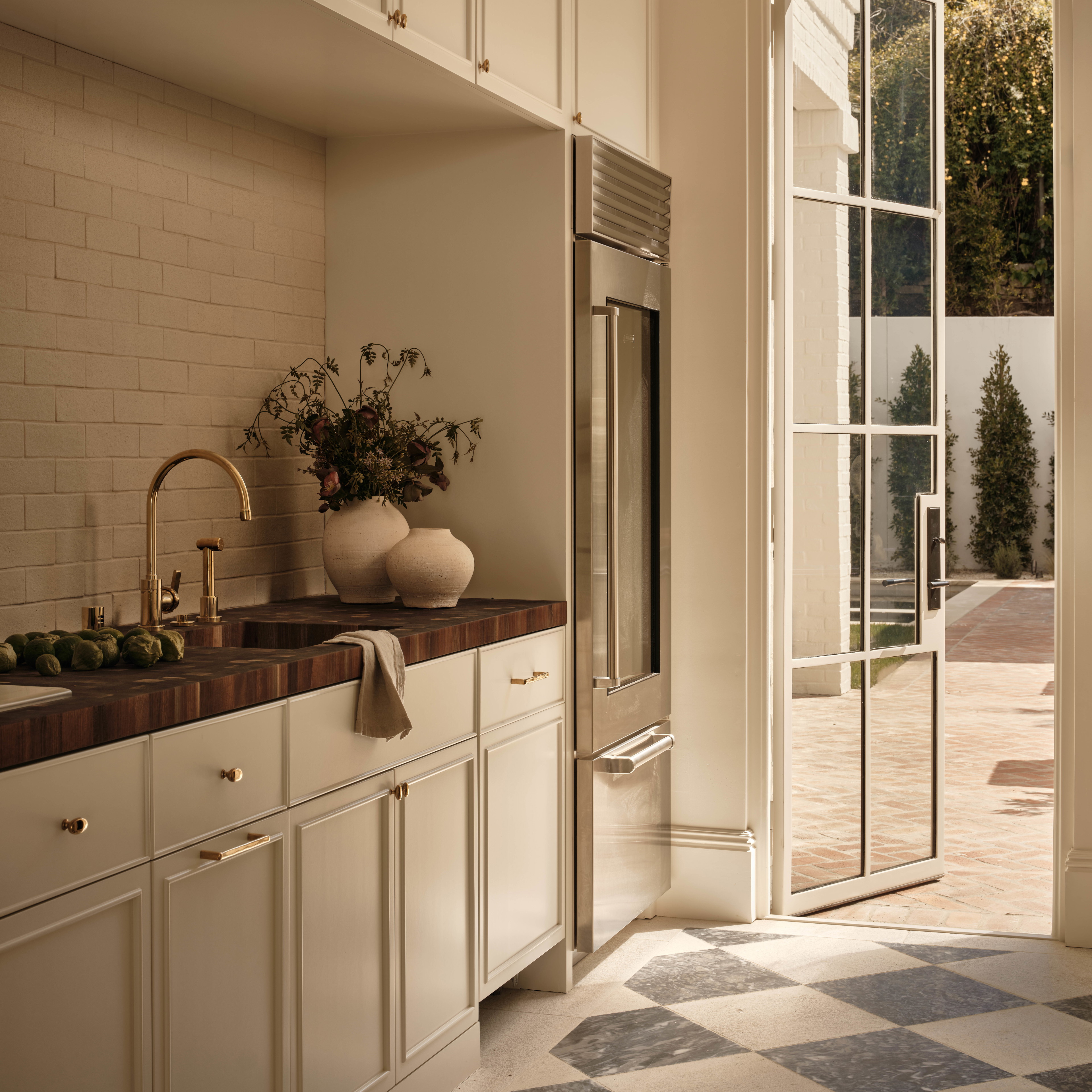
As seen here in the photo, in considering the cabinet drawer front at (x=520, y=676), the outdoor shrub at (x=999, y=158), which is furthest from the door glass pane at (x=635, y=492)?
the outdoor shrub at (x=999, y=158)

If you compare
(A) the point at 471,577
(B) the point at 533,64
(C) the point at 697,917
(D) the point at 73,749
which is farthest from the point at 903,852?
(D) the point at 73,749

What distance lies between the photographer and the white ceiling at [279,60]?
7.42 ft

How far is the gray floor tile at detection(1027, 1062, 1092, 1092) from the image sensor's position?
261 cm

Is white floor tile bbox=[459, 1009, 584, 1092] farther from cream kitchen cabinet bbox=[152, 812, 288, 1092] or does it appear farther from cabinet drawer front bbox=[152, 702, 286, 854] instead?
cabinet drawer front bbox=[152, 702, 286, 854]

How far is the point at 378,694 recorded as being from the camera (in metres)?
2.25

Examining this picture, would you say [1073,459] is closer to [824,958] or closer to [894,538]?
[894,538]

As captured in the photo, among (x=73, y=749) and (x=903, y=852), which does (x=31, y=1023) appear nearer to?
(x=73, y=749)

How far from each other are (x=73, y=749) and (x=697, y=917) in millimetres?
2608

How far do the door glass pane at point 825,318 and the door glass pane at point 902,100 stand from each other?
22 centimetres

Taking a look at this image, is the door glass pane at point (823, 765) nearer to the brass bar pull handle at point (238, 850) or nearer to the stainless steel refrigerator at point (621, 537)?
the stainless steel refrigerator at point (621, 537)

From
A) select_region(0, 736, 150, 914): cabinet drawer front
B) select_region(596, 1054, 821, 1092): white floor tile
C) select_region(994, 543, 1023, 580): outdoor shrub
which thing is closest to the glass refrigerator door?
select_region(596, 1054, 821, 1092): white floor tile

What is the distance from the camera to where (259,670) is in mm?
1943

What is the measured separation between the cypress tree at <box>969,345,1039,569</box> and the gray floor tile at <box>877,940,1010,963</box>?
12.2 meters

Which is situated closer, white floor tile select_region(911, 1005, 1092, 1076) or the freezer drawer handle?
white floor tile select_region(911, 1005, 1092, 1076)
